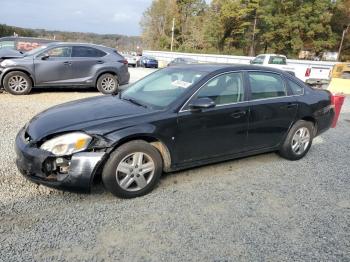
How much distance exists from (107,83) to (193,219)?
25.6 feet

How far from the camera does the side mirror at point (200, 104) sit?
3805 millimetres

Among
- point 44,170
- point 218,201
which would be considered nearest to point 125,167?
point 44,170

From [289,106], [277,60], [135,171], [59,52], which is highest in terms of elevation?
[277,60]

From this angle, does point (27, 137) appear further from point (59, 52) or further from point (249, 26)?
point (249, 26)

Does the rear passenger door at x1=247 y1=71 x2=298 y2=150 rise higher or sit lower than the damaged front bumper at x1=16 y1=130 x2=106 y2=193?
higher

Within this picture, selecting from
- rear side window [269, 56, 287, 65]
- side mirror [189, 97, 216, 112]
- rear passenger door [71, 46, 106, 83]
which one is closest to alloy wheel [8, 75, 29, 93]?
rear passenger door [71, 46, 106, 83]

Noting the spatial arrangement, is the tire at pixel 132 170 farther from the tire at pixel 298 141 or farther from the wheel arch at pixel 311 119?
the wheel arch at pixel 311 119

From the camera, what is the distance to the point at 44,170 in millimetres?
3318

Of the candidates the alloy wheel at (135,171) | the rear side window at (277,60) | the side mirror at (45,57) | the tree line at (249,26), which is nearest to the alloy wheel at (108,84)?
the side mirror at (45,57)

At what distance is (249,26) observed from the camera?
156 feet

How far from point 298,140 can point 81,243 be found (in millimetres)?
3720

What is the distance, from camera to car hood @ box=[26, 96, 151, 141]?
3416mm

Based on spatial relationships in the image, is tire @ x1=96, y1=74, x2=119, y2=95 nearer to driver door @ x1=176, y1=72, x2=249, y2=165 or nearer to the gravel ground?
the gravel ground

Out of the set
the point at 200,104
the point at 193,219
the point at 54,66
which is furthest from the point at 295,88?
the point at 54,66
